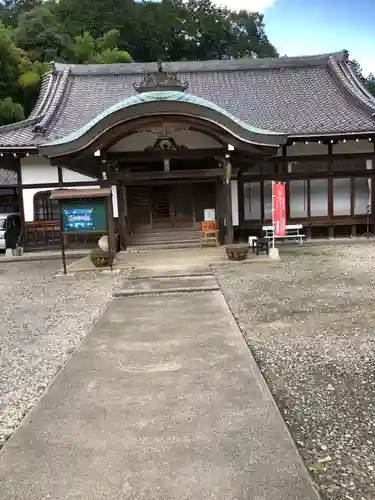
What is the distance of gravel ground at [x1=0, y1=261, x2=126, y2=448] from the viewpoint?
11.8 ft

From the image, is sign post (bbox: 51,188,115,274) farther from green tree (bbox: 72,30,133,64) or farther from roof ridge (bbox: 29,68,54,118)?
green tree (bbox: 72,30,133,64)

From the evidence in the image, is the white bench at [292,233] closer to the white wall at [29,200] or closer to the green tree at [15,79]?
the white wall at [29,200]

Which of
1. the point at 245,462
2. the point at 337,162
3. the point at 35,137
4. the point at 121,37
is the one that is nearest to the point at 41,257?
the point at 35,137

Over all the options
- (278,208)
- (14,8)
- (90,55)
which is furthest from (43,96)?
(14,8)

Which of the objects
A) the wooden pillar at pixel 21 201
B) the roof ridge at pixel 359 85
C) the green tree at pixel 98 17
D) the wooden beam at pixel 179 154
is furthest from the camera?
the green tree at pixel 98 17

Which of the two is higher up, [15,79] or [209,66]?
[15,79]

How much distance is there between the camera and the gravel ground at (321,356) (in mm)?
2490

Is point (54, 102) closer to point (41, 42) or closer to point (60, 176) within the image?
point (60, 176)

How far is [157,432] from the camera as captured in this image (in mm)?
2764

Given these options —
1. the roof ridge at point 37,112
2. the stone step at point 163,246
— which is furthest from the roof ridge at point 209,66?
the stone step at point 163,246

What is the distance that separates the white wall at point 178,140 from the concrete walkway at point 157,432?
30.0 feet

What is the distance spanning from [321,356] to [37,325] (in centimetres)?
363

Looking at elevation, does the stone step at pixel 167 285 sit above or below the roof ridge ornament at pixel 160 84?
below

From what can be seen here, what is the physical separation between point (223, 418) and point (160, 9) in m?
47.5
